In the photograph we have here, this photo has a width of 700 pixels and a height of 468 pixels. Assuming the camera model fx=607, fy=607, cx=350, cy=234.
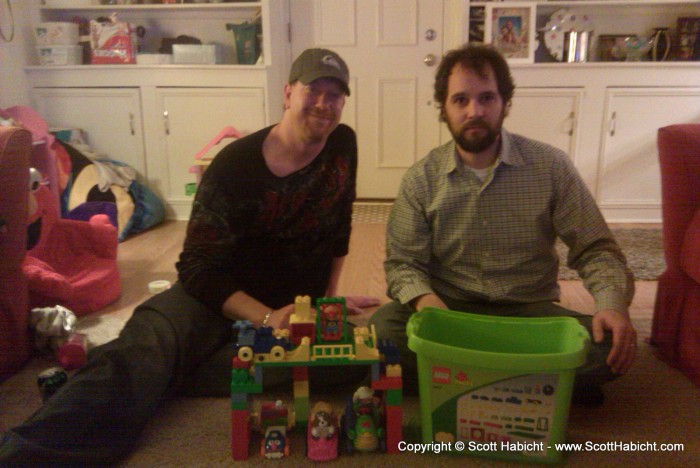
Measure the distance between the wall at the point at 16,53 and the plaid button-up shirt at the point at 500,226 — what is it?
2532 mm

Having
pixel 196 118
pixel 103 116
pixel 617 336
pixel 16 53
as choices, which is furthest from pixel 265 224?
pixel 16 53

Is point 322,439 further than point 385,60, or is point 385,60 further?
point 385,60

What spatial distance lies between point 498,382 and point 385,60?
2.81m

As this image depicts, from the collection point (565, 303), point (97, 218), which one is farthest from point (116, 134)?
point (565, 303)

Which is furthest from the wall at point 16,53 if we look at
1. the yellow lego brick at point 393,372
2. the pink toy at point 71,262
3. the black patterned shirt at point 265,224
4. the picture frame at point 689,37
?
the picture frame at point 689,37

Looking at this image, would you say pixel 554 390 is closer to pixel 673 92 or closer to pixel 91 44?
pixel 673 92

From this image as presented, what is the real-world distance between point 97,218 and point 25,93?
4.80 feet

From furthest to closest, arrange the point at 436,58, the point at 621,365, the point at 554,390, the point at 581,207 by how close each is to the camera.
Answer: the point at 436,58 → the point at 581,207 → the point at 621,365 → the point at 554,390

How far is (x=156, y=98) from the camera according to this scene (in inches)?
128

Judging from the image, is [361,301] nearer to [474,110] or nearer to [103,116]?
[474,110]

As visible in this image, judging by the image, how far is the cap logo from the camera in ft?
4.56

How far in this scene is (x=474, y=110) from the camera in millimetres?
1438

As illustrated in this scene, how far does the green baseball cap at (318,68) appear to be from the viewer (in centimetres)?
138

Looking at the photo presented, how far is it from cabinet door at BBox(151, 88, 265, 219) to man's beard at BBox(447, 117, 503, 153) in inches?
77.2
